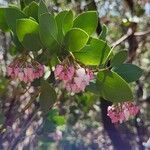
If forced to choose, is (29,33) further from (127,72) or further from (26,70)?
(127,72)

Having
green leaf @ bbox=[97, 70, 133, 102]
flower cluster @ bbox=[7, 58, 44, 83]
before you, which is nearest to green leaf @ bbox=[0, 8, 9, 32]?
flower cluster @ bbox=[7, 58, 44, 83]

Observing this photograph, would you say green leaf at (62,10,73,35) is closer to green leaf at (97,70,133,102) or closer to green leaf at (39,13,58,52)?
green leaf at (39,13,58,52)

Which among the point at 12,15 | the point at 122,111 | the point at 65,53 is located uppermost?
the point at 12,15

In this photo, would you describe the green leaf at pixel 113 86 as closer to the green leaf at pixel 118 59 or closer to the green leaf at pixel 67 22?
the green leaf at pixel 118 59

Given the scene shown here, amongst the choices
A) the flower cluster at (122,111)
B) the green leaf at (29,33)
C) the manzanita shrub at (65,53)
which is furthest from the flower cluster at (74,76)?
the flower cluster at (122,111)

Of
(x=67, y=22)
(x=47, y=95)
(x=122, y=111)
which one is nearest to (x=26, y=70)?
(x=47, y=95)

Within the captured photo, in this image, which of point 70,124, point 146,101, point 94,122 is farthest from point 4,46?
point 94,122

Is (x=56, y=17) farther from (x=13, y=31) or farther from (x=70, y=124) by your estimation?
(x=70, y=124)
